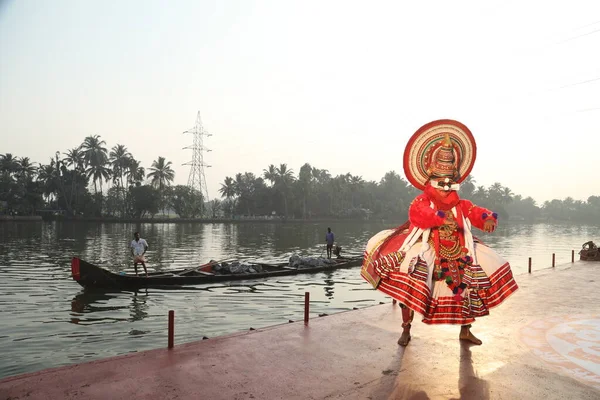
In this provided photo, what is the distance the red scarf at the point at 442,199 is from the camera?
5859mm

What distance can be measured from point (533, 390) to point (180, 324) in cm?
912

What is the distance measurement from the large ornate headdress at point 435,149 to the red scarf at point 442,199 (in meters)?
0.19

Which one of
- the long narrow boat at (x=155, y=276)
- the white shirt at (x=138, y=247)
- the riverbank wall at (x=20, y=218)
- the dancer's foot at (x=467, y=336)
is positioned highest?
the riverbank wall at (x=20, y=218)

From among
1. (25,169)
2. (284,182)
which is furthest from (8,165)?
(284,182)

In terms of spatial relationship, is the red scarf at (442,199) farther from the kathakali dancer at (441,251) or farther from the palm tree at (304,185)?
the palm tree at (304,185)

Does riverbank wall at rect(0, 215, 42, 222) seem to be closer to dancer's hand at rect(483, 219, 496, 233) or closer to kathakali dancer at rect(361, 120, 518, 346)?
kathakali dancer at rect(361, 120, 518, 346)

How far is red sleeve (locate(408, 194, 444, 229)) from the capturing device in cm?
539

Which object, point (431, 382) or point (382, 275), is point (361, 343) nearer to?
point (382, 275)

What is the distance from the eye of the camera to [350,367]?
506 cm

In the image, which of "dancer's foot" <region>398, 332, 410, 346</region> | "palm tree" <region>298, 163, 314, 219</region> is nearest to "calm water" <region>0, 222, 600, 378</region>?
"dancer's foot" <region>398, 332, 410, 346</region>

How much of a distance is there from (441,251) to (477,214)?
74cm

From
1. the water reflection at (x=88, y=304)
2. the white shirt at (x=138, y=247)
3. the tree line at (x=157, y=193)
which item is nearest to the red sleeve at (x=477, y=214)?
the water reflection at (x=88, y=304)

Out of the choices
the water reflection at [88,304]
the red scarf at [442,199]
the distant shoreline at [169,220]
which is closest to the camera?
the red scarf at [442,199]

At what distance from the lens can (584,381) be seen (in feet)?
15.6
